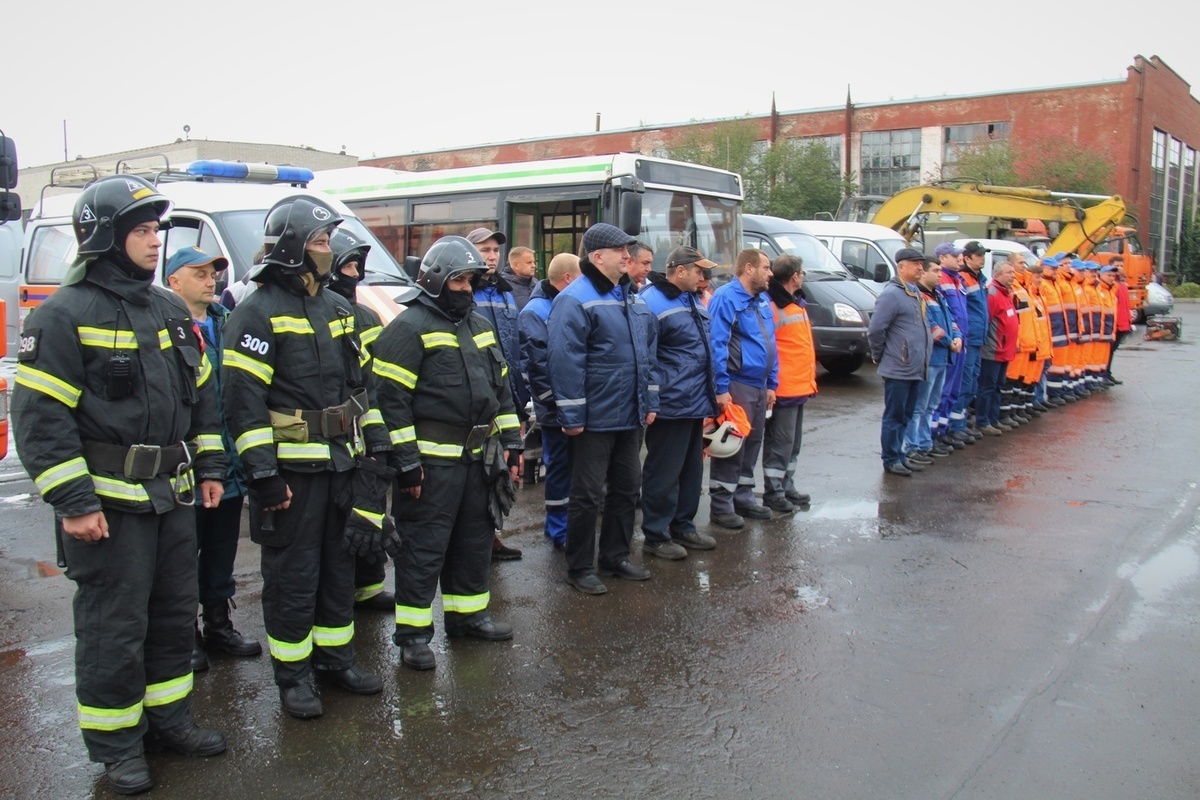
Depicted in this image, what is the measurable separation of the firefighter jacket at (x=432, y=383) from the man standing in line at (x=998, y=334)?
8.11 metres

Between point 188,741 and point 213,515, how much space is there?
1204mm

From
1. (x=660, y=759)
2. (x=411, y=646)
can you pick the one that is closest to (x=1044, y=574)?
(x=660, y=759)

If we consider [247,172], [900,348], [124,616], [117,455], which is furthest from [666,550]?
[247,172]

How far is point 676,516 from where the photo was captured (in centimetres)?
721

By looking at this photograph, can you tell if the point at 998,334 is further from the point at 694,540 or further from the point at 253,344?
the point at 253,344

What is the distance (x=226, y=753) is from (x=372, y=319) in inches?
76.1

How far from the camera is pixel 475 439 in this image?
5023 millimetres

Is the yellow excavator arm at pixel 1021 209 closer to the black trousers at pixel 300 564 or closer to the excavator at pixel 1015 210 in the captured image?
the excavator at pixel 1015 210

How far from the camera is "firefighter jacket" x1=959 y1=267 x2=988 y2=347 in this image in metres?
11.1

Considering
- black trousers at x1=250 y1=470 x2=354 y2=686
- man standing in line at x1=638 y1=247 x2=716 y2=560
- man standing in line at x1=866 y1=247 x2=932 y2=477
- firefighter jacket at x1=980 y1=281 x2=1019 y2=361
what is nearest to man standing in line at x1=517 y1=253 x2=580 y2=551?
man standing in line at x1=638 y1=247 x2=716 y2=560

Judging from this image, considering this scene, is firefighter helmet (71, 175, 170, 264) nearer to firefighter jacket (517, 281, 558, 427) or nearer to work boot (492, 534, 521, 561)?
firefighter jacket (517, 281, 558, 427)

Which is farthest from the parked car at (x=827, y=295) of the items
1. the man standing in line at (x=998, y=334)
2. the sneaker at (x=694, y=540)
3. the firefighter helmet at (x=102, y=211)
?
the firefighter helmet at (x=102, y=211)

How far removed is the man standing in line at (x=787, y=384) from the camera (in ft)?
26.5

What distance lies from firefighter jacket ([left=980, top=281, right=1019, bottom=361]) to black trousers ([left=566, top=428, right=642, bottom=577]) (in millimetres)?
6686
